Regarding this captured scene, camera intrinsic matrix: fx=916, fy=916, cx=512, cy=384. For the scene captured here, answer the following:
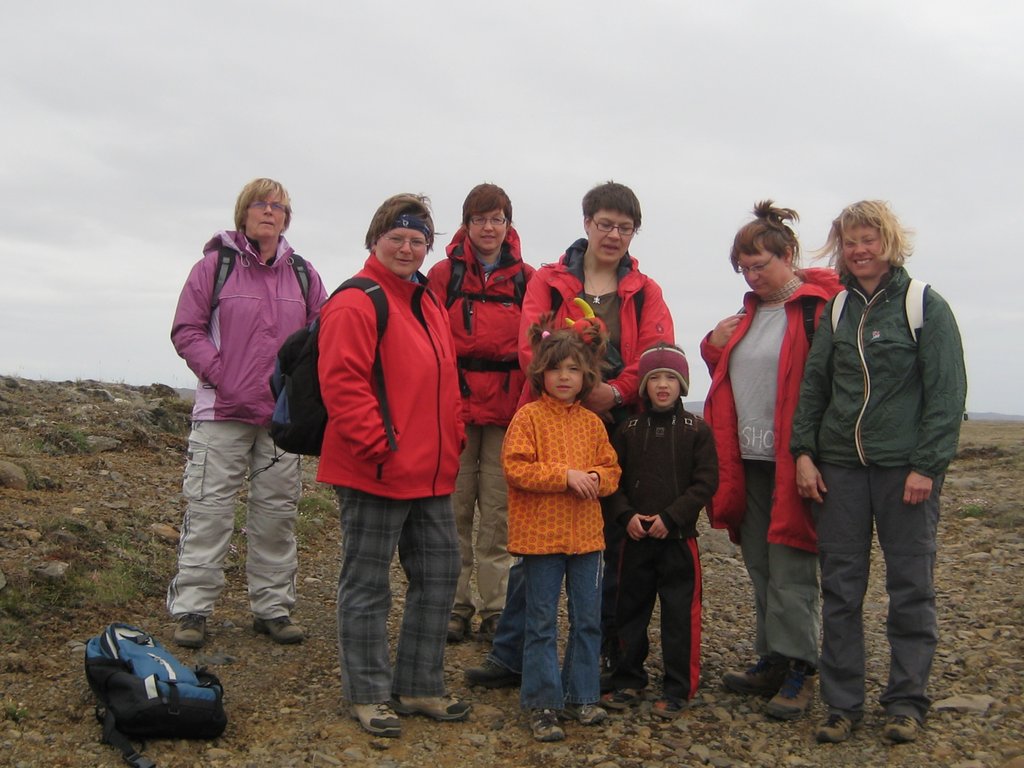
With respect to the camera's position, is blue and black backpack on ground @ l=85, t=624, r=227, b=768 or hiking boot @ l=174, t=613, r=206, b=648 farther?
hiking boot @ l=174, t=613, r=206, b=648

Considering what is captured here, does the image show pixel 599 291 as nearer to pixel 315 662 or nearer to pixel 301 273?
pixel 301 273

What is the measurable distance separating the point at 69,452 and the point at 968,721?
33.2 feet

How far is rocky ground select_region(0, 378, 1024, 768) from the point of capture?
4.93m

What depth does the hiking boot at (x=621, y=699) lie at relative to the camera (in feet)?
18.3

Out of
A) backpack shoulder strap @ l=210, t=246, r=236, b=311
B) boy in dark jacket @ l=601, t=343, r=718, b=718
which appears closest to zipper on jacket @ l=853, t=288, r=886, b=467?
boy in dark jacket @ l=601, t=343, r=718, b=718

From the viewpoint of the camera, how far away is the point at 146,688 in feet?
15.9

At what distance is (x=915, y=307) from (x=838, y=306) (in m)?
0.44

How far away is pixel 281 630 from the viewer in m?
6.66

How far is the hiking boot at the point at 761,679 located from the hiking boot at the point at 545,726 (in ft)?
4.54

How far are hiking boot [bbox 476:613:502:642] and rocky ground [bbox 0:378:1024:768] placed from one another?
0.30 metres

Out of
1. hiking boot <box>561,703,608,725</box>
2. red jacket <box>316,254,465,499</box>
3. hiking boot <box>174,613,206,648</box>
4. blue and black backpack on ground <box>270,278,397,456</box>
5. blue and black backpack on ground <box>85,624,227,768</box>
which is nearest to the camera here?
blue and black backpack on ground <box>85,624,227,768</box>

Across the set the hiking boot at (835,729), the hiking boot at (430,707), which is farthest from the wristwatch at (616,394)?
the hiking boot at (835,729)

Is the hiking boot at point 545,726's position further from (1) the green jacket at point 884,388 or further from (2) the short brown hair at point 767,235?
(2) the short brown hair at point 767,235

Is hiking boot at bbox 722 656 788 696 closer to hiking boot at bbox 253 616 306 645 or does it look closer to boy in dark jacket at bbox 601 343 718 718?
boy in dark jacket at bbox 601 343 718 718
